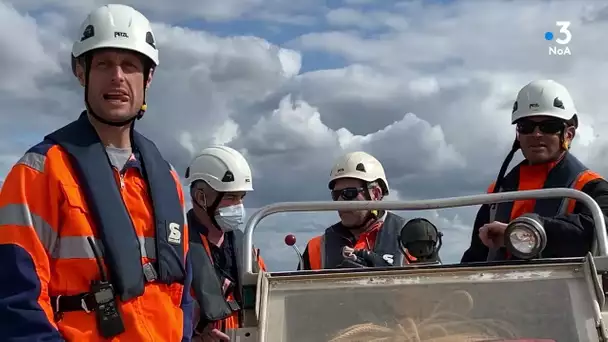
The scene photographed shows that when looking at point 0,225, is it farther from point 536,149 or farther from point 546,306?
point 536,149

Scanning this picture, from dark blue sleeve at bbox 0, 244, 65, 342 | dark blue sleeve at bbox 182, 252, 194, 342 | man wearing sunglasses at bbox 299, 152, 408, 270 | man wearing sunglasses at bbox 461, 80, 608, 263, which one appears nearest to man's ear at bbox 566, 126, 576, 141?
man wearing sunglasses at bbox 461, 80, 608, 263

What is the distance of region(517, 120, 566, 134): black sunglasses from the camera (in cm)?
491

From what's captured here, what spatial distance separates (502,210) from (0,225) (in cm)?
311

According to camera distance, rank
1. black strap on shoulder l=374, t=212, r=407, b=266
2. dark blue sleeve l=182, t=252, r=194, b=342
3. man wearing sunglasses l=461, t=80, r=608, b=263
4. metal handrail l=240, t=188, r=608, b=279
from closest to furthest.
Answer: dark blue sleeve l=182, t=252, r=194, b=342, metal handrail l=240, t=188, r=608, b=279, man wearing sunglasses l=461, t=80, r=608, b=263, black strap on shoulder l=374, t=212, r=407, b=266

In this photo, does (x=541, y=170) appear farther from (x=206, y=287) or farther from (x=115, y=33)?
(x=115, y=33)

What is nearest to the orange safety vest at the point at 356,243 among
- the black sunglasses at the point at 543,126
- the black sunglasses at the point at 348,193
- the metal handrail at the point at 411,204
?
the black sunglasses at the point at 348,193

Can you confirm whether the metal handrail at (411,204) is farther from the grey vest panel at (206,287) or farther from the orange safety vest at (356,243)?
A: the orange safety vest at (356,243)

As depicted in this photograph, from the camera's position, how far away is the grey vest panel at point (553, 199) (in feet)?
14.6

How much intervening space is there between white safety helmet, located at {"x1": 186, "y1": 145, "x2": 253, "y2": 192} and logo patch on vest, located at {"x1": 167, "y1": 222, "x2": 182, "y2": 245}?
287 centimetres

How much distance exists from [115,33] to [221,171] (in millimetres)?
3143

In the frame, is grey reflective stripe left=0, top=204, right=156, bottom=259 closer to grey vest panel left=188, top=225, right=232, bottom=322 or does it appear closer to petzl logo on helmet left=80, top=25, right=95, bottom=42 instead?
petzl logo on helmet left=80, top=25, right=95, bottom=42

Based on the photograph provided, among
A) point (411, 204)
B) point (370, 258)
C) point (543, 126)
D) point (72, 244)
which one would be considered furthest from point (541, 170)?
point (72, 244)

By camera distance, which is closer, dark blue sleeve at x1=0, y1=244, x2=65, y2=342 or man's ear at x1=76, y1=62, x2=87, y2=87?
dark blue sleeve at x1=0, y1=244, x2=65, y2=342

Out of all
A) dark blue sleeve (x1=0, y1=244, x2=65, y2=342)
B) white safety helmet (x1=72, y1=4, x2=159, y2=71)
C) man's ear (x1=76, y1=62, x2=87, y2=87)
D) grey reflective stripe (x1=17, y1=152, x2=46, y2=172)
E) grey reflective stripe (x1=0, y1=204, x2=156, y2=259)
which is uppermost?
white safety helmet (x1=72, y1=4, x2=159, y2=71)
